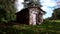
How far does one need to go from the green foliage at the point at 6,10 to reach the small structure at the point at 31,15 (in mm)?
1429

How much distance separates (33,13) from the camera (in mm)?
20906

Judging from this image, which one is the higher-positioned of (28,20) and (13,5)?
(13,5)

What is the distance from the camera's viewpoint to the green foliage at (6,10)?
61.7ft

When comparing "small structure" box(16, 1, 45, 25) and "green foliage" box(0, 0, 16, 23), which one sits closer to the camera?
"green foliage" box(0, 0, 16, 23)

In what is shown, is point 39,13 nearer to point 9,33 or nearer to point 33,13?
point 33,13

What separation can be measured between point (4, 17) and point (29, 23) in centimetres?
309

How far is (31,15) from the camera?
814 inches

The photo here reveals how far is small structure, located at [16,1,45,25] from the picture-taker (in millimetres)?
20625

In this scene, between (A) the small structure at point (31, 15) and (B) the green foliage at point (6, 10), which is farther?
(A) the small structure at point (31, 15)

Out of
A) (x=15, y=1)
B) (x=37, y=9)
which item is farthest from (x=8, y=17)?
(x=37, y=9)

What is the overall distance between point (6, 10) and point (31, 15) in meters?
3.36

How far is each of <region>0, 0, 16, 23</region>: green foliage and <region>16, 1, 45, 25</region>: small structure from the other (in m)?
1.43

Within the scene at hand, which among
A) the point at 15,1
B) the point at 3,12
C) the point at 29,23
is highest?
the point at 15,1

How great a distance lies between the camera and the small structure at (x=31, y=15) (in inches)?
→ 812
